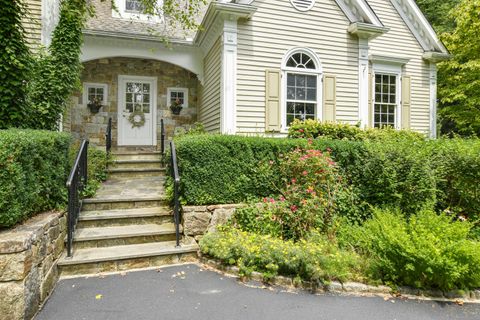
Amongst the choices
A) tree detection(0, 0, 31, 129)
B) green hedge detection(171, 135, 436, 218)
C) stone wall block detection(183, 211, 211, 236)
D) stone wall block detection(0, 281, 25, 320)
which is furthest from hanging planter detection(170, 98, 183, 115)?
stone wall block detection(0, 281, 25, 320)

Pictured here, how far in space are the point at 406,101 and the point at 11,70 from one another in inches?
401

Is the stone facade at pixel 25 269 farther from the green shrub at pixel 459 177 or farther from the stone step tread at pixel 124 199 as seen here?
the green shrub at pixel 459 177

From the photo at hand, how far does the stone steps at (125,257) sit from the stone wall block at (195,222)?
0.74 ft

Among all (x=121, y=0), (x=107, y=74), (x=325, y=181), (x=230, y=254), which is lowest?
(x=230, y=254)

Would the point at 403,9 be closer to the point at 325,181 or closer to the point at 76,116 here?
the point at 325,181

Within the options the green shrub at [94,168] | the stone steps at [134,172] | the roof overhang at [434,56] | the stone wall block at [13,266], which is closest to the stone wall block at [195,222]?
the green shrub at [94,168]

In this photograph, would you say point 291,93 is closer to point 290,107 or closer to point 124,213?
point 290,107

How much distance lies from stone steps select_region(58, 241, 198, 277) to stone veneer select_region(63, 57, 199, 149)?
560 cm

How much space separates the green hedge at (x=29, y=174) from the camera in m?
2.77

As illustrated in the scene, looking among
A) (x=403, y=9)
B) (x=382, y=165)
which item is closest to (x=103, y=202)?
(x=382, y=165)

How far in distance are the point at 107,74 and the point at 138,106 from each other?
129 cm

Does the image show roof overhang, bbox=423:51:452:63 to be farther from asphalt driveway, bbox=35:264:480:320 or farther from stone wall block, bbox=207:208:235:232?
stone wall block, bbox=207:208:235:232

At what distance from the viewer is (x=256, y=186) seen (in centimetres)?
495

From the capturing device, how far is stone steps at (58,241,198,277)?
3.61 m
